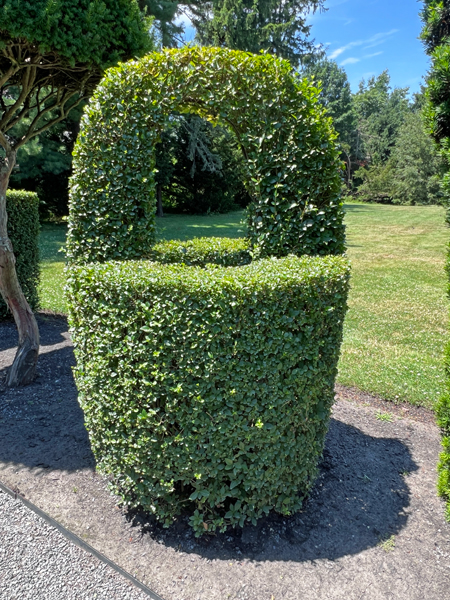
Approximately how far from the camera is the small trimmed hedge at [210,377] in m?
2.40

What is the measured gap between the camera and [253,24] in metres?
23.3

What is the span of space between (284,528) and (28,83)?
5102 mm

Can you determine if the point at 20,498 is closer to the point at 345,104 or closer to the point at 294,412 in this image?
the point at 294,412

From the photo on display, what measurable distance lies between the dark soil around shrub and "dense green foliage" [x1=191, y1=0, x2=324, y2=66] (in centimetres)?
1993

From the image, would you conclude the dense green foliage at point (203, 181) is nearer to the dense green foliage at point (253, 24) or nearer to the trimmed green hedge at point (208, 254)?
the dense green foliage at point (253, 24)

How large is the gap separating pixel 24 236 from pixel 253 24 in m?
22.1

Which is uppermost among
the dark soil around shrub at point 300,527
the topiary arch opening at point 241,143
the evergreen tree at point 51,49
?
the evergreen tree at point 51,49

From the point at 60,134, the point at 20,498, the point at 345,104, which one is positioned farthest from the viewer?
the point at 345,104

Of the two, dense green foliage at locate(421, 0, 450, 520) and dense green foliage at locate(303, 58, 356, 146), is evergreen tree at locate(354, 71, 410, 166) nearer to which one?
dense green foliage at locate(303, 58, 356, 146)

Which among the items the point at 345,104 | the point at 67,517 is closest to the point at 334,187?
the point at 67,517

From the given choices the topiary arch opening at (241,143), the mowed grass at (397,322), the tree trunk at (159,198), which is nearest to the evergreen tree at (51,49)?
the topiary arch opening at (241,143)

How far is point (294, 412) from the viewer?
2.62 m

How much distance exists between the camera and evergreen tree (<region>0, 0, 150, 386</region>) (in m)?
3.72

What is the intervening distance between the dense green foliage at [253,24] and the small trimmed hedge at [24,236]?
16530 millimetres
